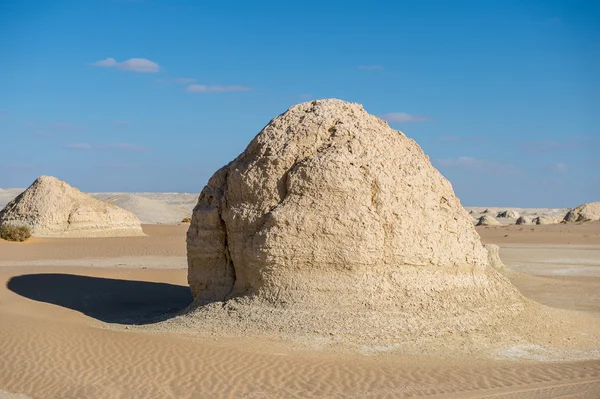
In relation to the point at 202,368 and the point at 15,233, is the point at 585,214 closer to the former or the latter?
the point at 15,233

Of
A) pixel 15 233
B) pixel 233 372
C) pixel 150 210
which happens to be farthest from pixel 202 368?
pixel 150 210

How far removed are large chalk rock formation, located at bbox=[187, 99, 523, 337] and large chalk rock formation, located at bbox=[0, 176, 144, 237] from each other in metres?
16.7

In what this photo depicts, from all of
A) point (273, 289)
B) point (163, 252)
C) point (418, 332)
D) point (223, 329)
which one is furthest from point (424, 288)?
point (163, 252)

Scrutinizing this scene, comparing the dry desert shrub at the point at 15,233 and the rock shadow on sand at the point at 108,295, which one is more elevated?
the dry desert shrub at the point at 15,233

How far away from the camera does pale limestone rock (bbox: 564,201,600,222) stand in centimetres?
4066

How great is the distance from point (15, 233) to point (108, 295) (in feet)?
38.0

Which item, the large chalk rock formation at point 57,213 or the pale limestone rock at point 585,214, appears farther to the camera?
the pale limestone rock at point 585,214

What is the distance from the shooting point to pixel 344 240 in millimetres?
9125

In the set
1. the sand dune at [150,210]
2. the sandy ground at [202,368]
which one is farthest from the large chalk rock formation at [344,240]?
the sand dune at [150,210]

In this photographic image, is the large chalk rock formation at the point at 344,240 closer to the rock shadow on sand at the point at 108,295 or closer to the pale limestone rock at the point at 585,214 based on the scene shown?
the rock shadow on sand at the point at 108,295

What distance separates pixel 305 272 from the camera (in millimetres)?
9242

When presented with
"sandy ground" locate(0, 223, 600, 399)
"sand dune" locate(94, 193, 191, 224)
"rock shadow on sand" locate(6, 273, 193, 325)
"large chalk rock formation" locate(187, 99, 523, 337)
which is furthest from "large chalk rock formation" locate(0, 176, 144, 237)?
"sand dune" locate(94, 193, 191, 224)

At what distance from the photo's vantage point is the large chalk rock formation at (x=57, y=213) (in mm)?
25281

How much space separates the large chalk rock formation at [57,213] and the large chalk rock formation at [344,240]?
16660 millimetres
